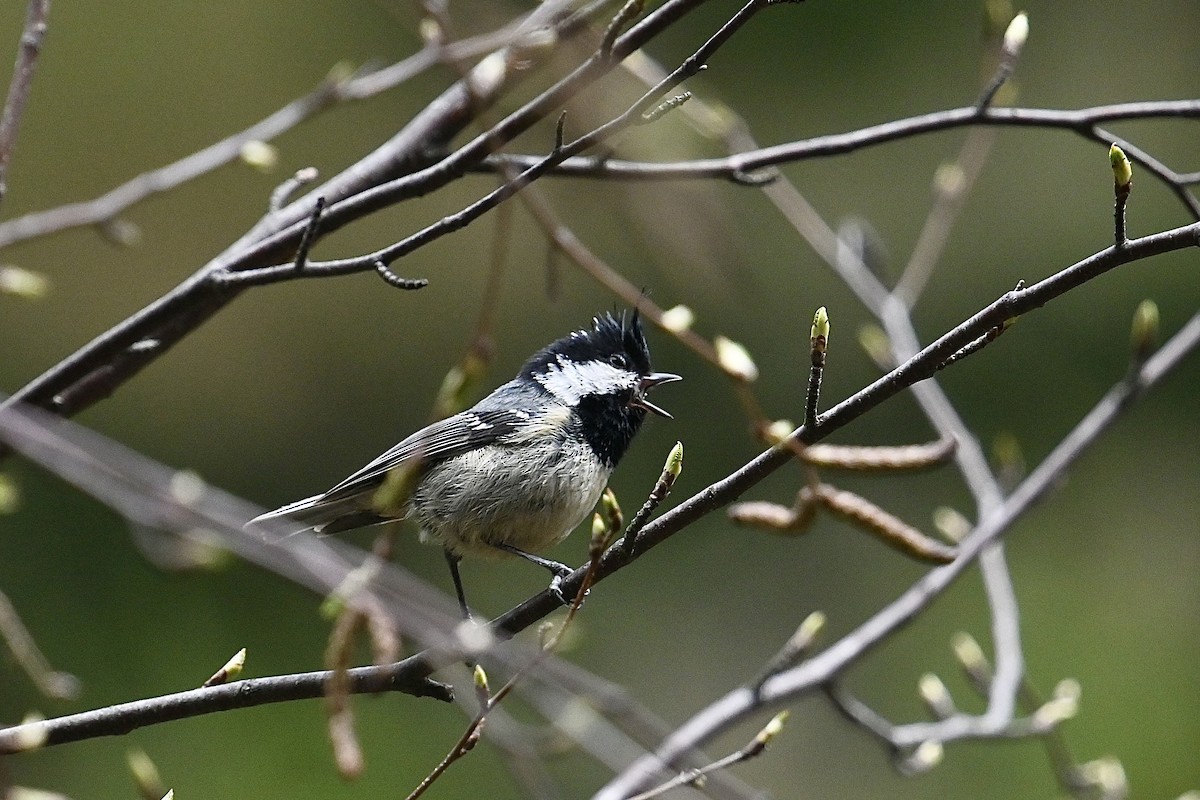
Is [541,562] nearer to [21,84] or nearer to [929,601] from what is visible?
[929,601]

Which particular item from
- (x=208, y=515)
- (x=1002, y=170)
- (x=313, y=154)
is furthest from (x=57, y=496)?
(x=1002, y=170)

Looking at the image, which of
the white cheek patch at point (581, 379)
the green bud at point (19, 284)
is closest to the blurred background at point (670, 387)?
the white cheek patch at point (581, 379)

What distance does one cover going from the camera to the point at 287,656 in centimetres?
467

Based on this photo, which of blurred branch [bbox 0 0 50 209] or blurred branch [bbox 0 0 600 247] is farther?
blurred branch [bbox 0 0 600 247]

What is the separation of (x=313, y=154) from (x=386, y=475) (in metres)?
2.78

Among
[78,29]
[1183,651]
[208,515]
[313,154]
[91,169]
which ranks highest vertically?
[78,29]

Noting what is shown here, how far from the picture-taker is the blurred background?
457 centimetres

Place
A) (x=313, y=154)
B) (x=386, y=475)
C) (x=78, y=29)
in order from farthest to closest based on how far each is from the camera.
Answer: (x=313, y=154) < (x=78, y=29) < (x=386, y=475)

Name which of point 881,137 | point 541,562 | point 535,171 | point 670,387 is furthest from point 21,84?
point 670,387

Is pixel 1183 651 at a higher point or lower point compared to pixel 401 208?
lower

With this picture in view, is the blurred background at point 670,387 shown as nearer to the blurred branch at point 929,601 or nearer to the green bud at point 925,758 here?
the blurred branch at point 929,601

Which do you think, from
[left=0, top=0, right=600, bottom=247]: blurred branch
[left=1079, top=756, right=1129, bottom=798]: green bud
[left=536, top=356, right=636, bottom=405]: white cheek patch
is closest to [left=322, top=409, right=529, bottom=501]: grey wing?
[left=536, top=356, right=636, bottom=405]: white cheek patch

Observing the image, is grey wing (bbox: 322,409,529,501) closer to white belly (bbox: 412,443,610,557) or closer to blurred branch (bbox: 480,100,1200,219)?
white belly (bbox: 412,443,610,557)

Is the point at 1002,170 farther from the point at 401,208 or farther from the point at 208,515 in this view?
the point at 208,515
